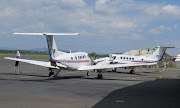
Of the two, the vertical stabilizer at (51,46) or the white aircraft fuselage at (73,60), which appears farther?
the white aircraft fuselage at (73,60)

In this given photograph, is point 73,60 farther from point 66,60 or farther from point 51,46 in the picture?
point 51,46

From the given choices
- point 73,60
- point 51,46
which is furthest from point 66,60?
point 51,46

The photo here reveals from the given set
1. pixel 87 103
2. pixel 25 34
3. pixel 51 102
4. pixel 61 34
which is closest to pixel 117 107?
pixel 87 103

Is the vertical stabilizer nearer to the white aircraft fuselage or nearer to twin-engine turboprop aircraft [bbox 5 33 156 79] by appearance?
twin-engine turboprop aircraft [bbox 5 33 156 79]

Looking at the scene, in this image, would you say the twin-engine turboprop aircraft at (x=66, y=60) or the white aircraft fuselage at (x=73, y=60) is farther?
the white aircraft fuselage at (x=73, y=60)

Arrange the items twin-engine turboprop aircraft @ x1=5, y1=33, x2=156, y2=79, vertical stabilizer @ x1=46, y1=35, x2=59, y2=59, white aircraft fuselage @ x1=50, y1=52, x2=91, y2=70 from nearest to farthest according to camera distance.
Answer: vertical stabilizer @ x1=46, y1=35, x2=59, y2=59
twin-engine turboprop aircraft @ x1=5, y1=33, x2=156, y2=79
white aircraft fuselage @ x1=50, y1=52, x2=91, y2=70

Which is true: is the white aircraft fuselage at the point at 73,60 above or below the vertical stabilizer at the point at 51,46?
below

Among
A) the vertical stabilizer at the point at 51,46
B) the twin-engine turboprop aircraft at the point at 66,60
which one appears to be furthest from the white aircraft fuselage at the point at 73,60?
the vertical stabilizer at the point at 51,46

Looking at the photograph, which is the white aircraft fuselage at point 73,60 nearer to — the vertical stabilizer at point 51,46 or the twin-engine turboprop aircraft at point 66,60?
the twin-engine turboprop aircraft at point 66,60

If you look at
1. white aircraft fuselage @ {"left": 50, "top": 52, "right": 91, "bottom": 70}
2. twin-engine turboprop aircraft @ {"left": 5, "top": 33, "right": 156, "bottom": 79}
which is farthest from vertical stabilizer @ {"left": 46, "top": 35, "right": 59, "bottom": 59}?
white aircraft fuselage @ {"left": 50, "top": 52, "right": 91, "bottom": 70}

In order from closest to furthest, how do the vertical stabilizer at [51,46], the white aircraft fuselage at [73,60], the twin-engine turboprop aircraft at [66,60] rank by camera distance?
the vertical stabilizer at [51,46], the twin-engine turboprop aircraft at [66,60], the white aircraft fuselage at [73,60]

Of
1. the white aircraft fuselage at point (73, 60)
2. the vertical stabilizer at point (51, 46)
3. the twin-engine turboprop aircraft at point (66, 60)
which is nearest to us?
the vertical stabilizer at point (51, 46)

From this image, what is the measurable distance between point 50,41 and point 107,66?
723 cm

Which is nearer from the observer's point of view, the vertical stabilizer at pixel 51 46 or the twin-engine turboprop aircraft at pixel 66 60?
the vertical stabilizer at pixel 51 46
